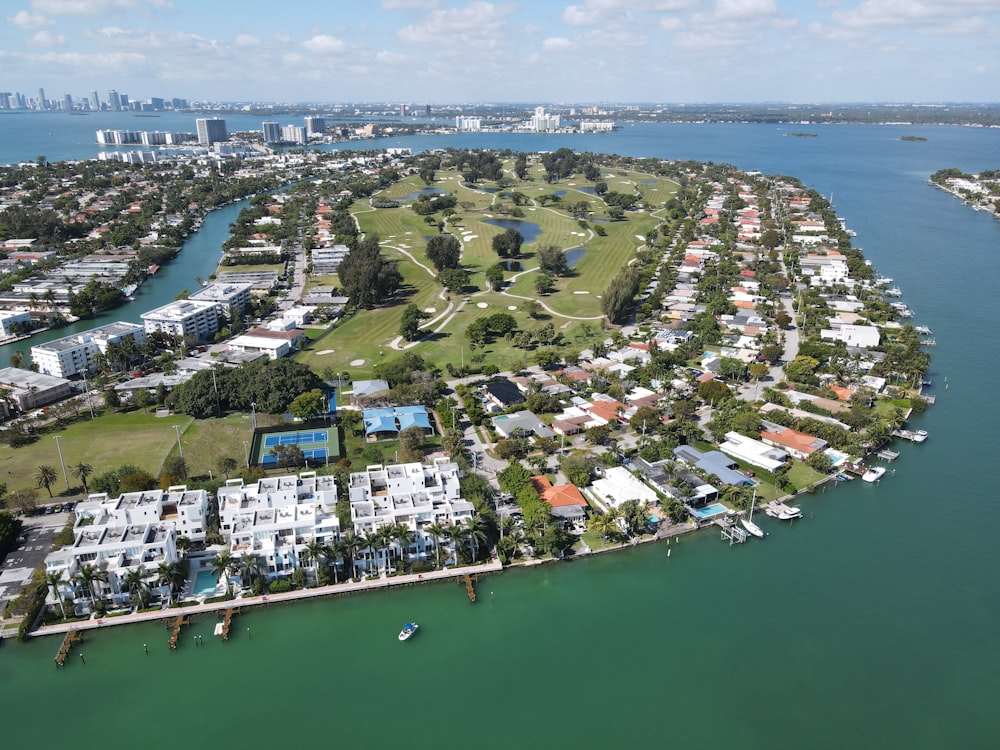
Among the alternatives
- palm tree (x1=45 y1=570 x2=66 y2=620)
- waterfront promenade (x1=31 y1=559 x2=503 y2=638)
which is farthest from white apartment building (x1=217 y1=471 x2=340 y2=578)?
palm tree (x1=45 y1=570 x2=66 y2=620)

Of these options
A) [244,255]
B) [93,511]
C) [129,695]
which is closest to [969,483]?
[129,695]

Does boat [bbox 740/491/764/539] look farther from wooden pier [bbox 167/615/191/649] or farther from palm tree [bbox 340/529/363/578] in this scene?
wooden pier [bbox 167/615/191/649]

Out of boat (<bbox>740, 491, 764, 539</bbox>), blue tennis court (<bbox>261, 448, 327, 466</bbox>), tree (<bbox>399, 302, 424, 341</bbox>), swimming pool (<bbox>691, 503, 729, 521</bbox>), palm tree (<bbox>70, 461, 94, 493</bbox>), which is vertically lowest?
boat (<bbox>740, 491, 764, 539</bbox>)

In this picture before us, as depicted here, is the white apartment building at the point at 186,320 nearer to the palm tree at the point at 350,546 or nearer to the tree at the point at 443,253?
the tree at the point at 443,253

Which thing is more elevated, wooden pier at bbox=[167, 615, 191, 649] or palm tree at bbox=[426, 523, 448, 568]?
palm tree at bbox=[426, 523, 448, 568]

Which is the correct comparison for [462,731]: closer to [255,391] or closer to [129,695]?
[129,695]

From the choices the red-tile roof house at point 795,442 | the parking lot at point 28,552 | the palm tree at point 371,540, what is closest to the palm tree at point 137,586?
the parking lot at point 28,552
